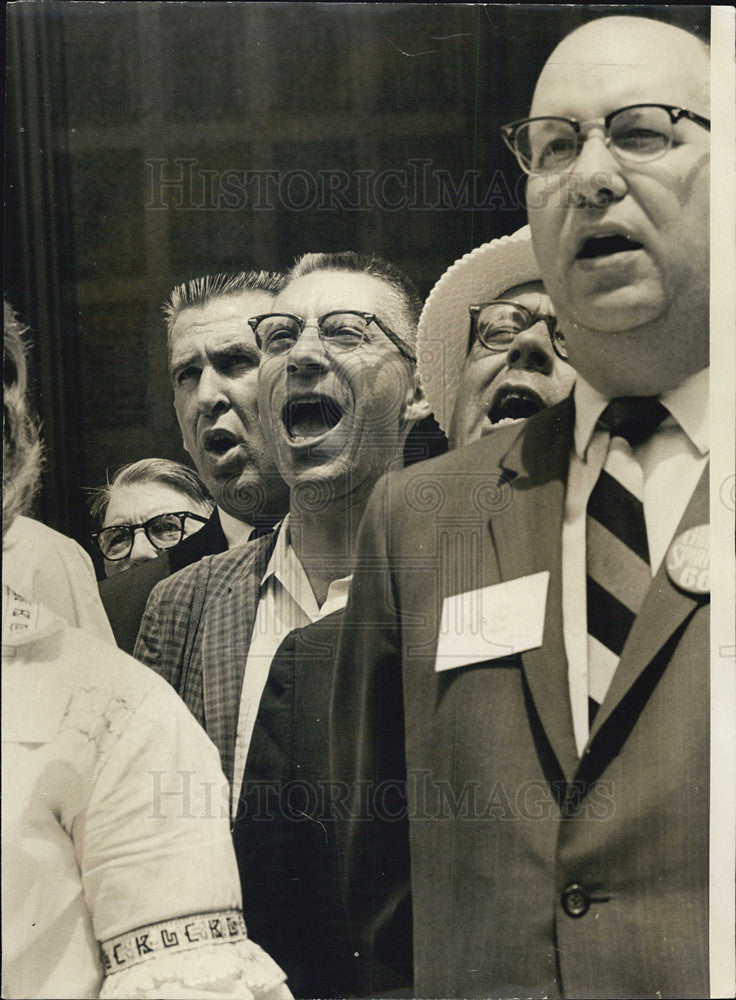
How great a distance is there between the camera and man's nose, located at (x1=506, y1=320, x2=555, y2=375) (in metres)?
2.42

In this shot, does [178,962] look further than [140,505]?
No

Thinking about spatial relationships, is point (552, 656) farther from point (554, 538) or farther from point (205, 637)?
point (205, 637)

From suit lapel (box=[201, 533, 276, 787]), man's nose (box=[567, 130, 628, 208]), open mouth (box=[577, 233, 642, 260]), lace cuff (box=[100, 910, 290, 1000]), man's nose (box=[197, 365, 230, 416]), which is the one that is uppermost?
man's nose (box=[567, 130, 628, 208])

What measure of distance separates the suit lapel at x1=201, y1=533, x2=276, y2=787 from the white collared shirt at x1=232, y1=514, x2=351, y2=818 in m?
0.02

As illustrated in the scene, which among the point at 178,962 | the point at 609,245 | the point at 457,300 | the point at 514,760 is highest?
the point at 609,245

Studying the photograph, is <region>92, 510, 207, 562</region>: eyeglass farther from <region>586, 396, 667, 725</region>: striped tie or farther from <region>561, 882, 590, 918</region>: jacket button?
<region>561, 882, 590, 918</region>: jacket button

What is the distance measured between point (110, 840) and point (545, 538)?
132cm

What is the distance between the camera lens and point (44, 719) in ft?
7.86

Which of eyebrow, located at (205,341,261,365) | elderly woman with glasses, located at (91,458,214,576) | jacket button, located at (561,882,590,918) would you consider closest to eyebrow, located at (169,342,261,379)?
eyebrow, located at (205,341,261,365)

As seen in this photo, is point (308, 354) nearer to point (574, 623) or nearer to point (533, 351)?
point (533, 351)

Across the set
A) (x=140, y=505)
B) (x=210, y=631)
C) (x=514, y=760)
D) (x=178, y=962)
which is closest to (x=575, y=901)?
(x=514, y=760)

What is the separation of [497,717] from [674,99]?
1.61 m

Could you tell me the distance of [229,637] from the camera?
2.44 m

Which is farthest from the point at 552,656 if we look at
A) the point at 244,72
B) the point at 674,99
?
the point at 244,72
